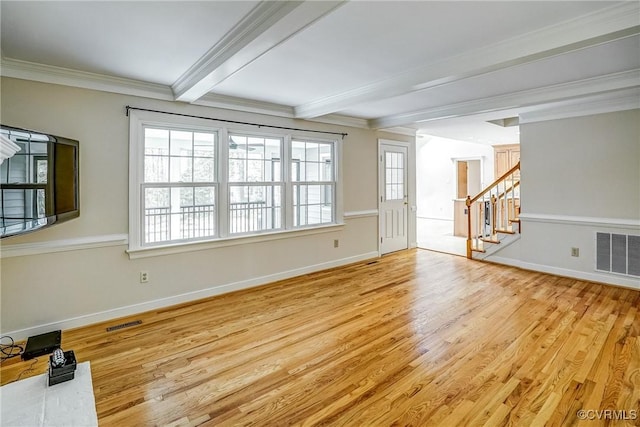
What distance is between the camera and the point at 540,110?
4.65 meters

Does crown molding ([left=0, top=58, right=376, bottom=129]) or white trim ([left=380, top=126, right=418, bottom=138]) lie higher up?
white trim ([left=380, top=126, right=418, bottom=138])

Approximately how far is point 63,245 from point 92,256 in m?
0.26

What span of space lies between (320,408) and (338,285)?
239 cm

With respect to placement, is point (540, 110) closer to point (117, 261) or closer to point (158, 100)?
point (158, 100)

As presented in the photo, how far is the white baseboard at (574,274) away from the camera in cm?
414

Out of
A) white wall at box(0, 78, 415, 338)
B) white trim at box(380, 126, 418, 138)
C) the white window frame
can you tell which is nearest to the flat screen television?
white wall at box(0, 78, 415, 338)

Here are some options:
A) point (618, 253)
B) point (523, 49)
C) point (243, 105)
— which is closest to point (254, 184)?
point (243, 105)

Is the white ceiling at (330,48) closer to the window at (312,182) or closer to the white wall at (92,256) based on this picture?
the white wall at (92,256)

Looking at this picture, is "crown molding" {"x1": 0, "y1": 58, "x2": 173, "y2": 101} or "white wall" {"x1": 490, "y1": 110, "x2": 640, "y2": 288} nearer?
"crown molding" {"x1": 0, "y1": 58, "x2": 173, "y2": 101}

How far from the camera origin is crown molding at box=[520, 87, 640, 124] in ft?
12.8

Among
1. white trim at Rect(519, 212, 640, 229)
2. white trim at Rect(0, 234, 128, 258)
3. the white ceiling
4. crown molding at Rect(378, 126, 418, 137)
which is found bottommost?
white trim at Rect(0, 234, 128, 258)

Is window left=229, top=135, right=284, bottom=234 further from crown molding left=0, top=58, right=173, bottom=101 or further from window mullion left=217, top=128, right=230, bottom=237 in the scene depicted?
crown molding left=0, top=58, right=173, bottom=101

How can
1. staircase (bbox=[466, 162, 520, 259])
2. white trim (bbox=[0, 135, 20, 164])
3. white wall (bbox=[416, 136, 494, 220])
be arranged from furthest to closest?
1. white wall (bbox=[416, 136, 494, 220])
2. staircase (bbox=[466, 162, 520, 259])
3. white trim (bbox=[0, 135, 20, 164])

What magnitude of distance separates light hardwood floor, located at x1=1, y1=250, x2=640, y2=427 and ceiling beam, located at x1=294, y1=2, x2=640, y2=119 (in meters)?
2.27
